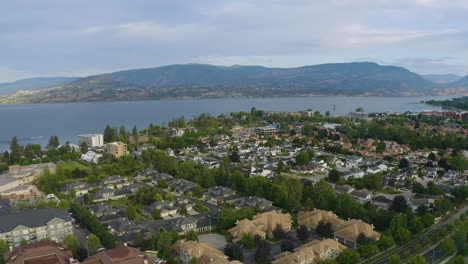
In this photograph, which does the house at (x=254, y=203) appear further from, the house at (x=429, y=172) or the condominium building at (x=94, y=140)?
the condominium building at (x=94, y=140)

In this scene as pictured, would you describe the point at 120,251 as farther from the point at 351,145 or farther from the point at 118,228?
the point at 351,145

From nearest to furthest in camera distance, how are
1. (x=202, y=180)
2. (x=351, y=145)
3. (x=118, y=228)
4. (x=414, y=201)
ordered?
(x=118, y=228)
(x=414, y=201)
(x=202, y=180)
(x=351, y=145)

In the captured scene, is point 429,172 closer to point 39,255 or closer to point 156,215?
point 156,215

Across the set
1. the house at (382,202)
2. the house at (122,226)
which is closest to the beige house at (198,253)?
the house at (122,226)

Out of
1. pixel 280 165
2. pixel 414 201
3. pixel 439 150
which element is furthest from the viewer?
pixel 439 150

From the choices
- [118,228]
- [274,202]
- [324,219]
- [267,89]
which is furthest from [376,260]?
[267,89]

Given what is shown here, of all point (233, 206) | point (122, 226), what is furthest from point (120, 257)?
point (233, 206)
